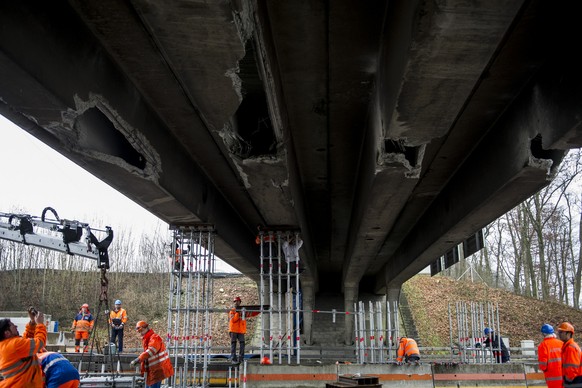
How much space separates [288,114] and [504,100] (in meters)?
2.89

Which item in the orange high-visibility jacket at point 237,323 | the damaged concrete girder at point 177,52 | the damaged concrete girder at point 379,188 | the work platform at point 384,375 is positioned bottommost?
the work platform at point 384,375

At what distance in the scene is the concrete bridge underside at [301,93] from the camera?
4.29 m

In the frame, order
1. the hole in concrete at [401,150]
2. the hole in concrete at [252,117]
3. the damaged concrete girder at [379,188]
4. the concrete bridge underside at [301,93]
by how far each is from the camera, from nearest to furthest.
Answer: the concrete bridge underside at [301,93], the hole in concrete at [252,117], the hole in concrete at [401,150], the damaged concrete girder at [379,188]

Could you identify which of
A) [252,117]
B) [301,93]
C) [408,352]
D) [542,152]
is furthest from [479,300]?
[252,117]

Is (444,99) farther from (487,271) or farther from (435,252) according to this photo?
(487,271)

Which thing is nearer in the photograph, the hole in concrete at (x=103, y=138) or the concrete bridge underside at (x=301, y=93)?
the concrete bridge underside at (x=301, y=93)

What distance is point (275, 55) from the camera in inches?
227

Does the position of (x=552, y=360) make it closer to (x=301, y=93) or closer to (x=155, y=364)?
(x=301, y=93)

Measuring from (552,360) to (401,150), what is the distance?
4.91m

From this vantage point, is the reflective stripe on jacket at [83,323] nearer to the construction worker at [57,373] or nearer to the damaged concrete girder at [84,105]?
the damaged concrete girder at [84,105]

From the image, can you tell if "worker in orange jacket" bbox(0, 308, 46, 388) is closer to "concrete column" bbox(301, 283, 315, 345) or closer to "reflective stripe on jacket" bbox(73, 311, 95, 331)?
"reflective stripe on jacket" bbox(73, 311, 95, 331)

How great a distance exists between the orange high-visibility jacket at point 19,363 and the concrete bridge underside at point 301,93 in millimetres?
2415

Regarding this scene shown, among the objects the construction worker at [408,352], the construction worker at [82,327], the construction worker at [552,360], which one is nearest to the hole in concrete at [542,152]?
the construction worker at [552,360]

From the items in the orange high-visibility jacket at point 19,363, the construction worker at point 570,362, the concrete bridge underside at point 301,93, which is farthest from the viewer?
the construction worker at point 570,362
